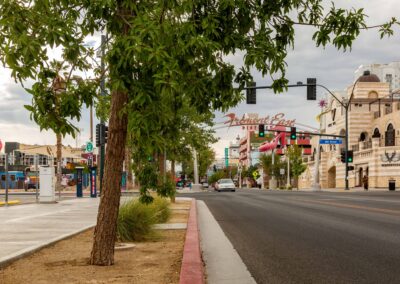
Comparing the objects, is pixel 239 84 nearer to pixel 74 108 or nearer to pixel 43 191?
pixel 74 108

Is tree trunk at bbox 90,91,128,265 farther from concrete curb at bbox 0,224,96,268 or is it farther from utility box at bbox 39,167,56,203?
utility box at bbox 39,167,56,203

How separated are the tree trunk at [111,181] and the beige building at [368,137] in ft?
183

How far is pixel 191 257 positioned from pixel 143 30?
385cm

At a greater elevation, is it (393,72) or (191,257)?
(393,72)

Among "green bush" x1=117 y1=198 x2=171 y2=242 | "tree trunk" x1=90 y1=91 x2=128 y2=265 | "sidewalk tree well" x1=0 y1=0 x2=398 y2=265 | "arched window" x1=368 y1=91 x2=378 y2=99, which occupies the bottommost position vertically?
"green bush" x1=117 y1=198 x2=171 y2=242

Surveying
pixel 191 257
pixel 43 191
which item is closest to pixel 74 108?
pixel 191 257

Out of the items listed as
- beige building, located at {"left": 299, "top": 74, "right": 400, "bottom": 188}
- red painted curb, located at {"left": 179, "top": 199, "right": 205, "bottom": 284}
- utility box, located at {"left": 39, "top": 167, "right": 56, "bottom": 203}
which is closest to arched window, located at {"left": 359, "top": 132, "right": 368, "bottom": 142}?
beige building, located at {"left": 299, "top": 74, "right": 400, "bottom": 188}

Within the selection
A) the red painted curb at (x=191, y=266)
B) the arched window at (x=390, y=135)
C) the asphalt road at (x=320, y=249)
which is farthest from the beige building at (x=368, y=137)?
the red painted curb at (x=191, y=266)

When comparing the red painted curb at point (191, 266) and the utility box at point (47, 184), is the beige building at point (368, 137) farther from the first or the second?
the red painted curb at point (191, 266)

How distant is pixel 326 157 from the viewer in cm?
7994

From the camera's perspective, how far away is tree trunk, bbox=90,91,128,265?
22.9 feet

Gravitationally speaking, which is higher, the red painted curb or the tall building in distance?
the tall building in distance

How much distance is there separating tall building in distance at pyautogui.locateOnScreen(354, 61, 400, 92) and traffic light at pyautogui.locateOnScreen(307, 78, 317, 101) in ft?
236

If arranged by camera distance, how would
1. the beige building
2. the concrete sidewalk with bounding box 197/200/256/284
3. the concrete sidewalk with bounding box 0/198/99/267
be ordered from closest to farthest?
the concrete sidewalk with bounding box 197/200/256/284, the concrete sidewalk with bounding box 0/198/99/267, the beige building
